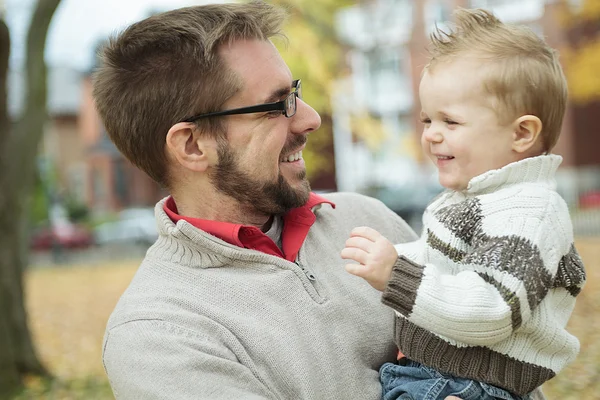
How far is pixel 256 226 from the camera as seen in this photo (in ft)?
8.41

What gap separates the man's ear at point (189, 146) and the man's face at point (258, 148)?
4 cm

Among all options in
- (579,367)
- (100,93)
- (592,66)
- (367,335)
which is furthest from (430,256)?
(592,66)

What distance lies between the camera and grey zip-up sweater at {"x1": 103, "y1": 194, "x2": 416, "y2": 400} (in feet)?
6.39

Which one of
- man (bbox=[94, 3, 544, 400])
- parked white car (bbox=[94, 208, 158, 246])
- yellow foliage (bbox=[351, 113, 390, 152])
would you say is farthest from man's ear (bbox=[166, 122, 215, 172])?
parked white car (bbox=[94, 208, 158, 246])

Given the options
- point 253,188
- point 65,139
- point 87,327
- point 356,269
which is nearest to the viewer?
point 356,269

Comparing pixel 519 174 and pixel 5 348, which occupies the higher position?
pixel 519 174

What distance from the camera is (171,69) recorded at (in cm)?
245

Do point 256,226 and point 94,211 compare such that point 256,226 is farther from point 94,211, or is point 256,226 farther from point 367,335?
point 94,211

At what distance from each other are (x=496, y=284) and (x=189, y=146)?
1.17 m

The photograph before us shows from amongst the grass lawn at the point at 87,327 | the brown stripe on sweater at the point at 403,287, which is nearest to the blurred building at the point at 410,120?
the grass lawn at the point at 87,327

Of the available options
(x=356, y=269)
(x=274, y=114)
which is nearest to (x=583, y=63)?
(x=274, y=114)

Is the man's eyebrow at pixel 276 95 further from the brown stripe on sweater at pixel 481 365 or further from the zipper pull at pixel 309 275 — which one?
the brown stripe on sweater at pixel 481 365

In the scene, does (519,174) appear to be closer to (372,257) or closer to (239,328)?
(372,257)

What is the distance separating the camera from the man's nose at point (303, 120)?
255cm
